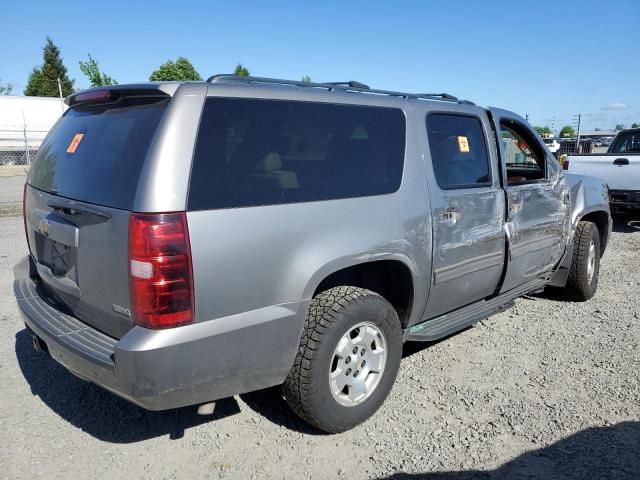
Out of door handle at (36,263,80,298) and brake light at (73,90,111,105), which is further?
brake light at (73,90,111,105)

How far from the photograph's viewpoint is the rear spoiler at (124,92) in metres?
2.45

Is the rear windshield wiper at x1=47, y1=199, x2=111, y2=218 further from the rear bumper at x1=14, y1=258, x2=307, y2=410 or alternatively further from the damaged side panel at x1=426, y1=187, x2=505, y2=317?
the damaged side panel at x1=426, y1=187, x2=505, y2=317

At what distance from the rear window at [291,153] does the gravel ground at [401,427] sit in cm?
140

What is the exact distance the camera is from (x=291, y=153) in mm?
2756

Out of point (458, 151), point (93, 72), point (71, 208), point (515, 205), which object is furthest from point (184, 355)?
point (93, 72)

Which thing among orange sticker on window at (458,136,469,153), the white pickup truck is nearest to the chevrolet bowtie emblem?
orange sticker on window at (458,136,469,153)

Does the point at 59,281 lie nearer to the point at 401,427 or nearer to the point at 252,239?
the point at 252,239

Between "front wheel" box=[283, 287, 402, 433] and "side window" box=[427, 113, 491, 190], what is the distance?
1059 mm

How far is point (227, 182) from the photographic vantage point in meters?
2.45

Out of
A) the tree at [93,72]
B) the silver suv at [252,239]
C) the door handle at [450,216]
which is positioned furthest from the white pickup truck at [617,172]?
the tree at [93,72]

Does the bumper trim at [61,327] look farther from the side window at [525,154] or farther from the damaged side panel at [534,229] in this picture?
the side window at [525,154]

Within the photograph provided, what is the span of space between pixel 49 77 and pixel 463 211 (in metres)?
59.1

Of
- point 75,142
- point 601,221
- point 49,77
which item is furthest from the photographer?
point 49,77

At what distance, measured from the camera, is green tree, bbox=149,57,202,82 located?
37.0 m
